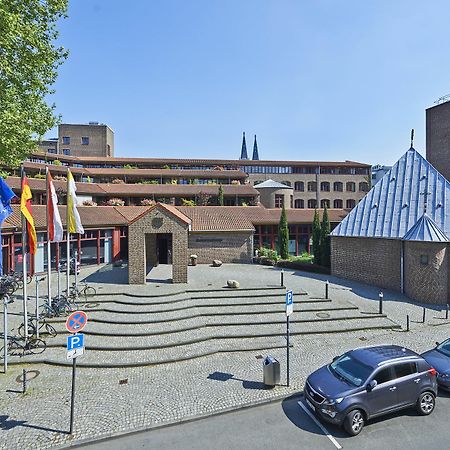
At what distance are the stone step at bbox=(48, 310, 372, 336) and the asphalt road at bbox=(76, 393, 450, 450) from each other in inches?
200

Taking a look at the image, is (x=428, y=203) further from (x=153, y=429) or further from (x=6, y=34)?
(x=6, y=34)

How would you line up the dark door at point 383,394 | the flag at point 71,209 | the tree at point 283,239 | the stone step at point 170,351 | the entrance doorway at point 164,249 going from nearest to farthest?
the dark door at point 383,394
the stone step at point 170,351
the flag at point 71,209
the entrance doorway at point 164,249
the tree at point 283,239

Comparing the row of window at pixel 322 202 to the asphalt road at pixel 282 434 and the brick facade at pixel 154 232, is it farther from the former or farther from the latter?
the asphalt road at pixel 282 434

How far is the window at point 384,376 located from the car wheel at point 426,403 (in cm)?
107

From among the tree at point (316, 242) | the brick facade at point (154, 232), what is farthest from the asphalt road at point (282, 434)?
the tree at point (316, 242)

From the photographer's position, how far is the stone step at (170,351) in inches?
390

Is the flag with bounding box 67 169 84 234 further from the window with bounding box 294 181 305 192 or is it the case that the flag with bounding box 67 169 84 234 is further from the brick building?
the window with bounding box 294 181 305 192

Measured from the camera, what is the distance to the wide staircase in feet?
34.5

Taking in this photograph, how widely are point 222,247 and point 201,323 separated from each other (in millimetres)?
14215

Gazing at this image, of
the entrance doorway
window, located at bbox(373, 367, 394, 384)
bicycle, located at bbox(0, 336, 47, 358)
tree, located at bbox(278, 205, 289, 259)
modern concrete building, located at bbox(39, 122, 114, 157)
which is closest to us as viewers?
window, located at bbox(373, 367, 394, 384)

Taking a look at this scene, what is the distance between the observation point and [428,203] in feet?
62.6

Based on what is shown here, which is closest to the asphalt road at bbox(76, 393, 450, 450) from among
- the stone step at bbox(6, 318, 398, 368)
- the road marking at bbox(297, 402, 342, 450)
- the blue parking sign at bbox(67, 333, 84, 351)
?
the road marking at bbox(297, 402, 342, 450)

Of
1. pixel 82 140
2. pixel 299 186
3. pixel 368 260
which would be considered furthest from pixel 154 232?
→ pixel 82 140

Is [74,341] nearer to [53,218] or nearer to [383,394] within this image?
[383,394]
